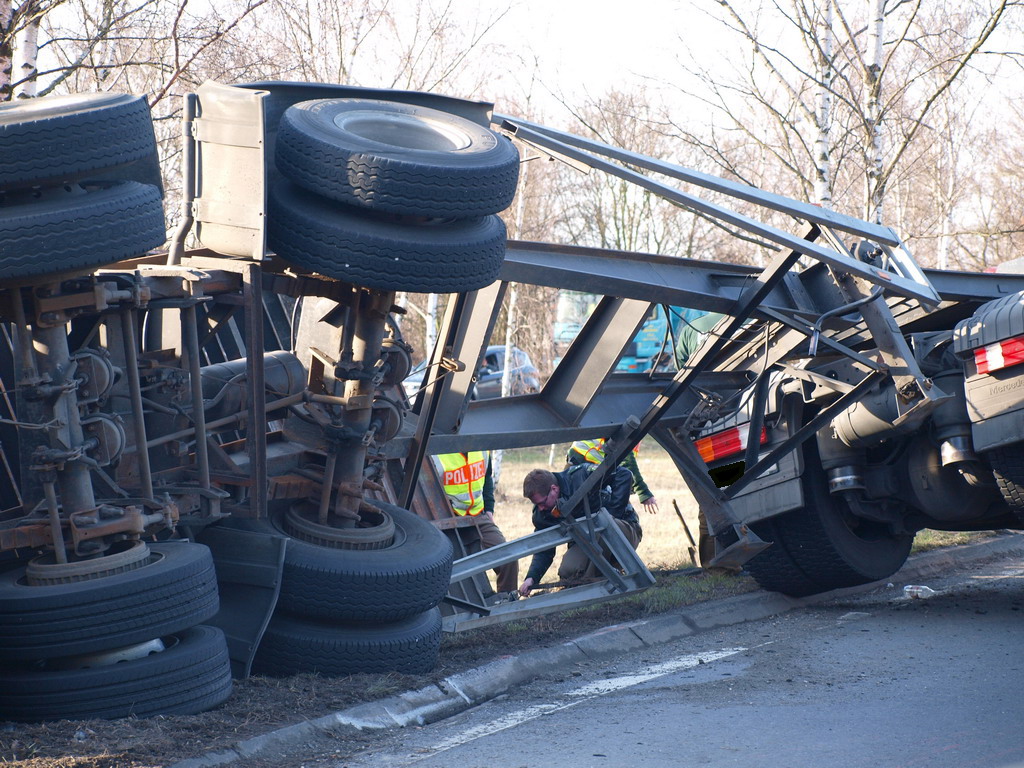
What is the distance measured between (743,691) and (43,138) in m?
3.66

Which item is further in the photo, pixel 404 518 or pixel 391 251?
pixel 404 518

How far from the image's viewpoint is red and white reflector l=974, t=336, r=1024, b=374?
19.8ft

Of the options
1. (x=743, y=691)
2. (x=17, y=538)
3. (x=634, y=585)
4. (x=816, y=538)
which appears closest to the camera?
(x=17, y=538)

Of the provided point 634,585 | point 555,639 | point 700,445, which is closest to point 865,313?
point 700,445

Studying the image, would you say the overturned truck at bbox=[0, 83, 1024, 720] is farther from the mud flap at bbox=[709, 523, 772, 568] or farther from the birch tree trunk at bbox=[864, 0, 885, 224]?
the birch tree trunk at bbox=[864, 0, 885, 224]

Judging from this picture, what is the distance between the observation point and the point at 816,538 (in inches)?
283

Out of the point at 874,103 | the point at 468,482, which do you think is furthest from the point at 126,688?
the point at 874,103

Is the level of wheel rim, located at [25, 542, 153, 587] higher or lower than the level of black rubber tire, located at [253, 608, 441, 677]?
higher

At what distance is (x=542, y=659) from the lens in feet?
18.6

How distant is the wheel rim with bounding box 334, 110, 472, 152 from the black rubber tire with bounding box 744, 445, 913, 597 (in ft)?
11.5

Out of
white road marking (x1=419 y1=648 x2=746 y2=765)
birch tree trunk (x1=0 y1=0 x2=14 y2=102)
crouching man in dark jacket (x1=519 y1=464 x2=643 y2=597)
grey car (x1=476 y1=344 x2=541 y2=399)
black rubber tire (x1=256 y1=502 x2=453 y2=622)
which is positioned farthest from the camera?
grey car (x1=476 y1=344 x2=541 y2=399)

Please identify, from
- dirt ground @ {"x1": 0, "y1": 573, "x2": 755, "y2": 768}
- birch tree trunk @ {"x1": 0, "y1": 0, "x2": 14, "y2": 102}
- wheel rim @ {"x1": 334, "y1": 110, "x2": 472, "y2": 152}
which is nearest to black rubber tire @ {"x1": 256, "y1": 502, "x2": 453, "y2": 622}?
dirt ground @ {"x1": 0, "y1": 573, "x2": 755, "y2": 768}

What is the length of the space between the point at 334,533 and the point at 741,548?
2.86m

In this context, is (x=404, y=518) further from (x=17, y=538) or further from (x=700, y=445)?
(x=700, y=445)
